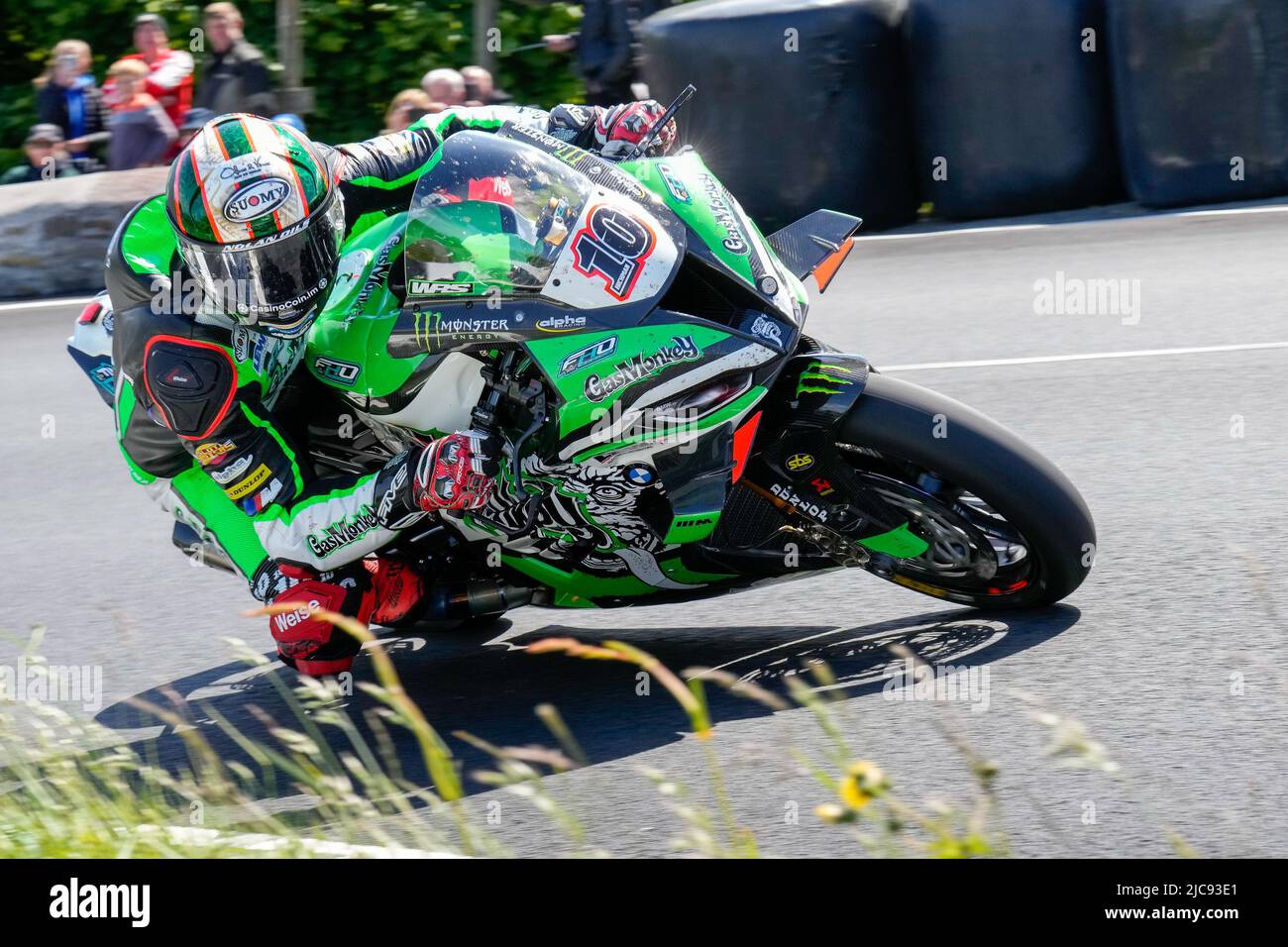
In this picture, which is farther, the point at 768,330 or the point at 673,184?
the point at 673,184

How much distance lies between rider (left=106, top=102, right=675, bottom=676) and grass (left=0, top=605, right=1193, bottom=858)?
42 cm

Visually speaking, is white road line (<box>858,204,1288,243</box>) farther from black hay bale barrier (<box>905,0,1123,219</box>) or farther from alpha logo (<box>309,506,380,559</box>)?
alpha logo (<box>309,506,380,559</box>)

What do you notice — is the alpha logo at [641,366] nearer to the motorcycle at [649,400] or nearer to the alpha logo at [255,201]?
the motorcycle at [649,400]

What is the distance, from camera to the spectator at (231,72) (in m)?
10.2

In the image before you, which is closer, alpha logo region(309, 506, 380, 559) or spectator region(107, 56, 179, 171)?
alpha logo region(309, 506, 380, 559)

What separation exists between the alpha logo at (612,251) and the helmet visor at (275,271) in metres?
0.59

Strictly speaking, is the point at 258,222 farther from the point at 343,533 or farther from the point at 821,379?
the point at 821,379

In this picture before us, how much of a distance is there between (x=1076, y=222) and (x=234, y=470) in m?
6.60

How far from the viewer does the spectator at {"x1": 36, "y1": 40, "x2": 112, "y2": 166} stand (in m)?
11.0

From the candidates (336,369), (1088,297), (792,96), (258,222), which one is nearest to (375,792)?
(336,369)

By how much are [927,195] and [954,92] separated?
0.70m

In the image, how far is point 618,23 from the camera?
10.1 metres

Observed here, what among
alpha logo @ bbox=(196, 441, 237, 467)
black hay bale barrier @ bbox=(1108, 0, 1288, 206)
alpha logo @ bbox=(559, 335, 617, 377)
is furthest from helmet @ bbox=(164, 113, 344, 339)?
black hay bale barrier @ bbox=(1108, 0, 1288, 206)

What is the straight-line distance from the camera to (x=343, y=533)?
4.09 metres
